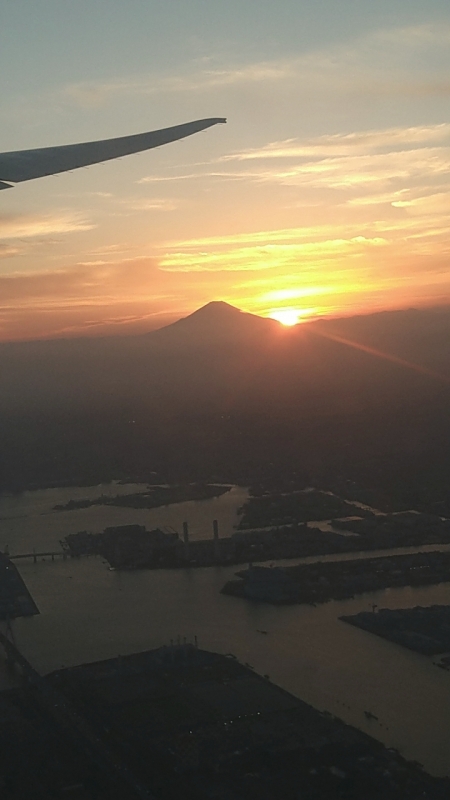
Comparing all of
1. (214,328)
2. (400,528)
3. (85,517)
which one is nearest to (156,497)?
(85,517)

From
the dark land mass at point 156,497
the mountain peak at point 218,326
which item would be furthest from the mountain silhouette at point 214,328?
the dark land mass at point 156,497

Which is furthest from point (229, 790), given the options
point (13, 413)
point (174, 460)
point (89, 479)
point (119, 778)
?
point (13, 413)

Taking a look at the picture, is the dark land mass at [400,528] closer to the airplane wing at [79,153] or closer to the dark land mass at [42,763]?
the dark land mass at [42,763]

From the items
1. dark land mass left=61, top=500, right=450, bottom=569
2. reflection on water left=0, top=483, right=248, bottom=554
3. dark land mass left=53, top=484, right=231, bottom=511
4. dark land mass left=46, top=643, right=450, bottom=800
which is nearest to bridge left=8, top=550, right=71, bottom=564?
dark land mass left=61, top=500, right=450, bottom=569

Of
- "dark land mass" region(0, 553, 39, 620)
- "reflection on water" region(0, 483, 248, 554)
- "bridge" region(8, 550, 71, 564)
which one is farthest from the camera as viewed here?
"reflection on water" region(0, 483, 248, 554)

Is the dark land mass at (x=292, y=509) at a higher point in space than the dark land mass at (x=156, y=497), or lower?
lower

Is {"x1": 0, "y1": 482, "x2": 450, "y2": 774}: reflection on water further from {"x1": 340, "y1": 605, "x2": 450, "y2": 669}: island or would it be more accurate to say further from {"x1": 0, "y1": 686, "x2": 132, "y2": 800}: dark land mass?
{"x1": 0, "y1": 686, "x2": 132, "y2": 800}: dark land mass
